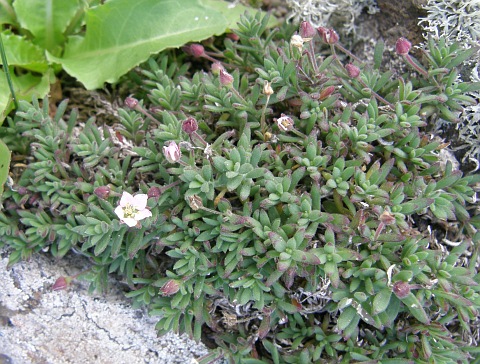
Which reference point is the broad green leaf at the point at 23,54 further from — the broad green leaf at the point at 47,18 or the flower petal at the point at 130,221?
the flower petal at the point at 130,221

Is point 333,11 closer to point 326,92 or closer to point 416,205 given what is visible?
point 326,92

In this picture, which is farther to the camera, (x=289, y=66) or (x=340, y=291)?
(x=289, y=66)

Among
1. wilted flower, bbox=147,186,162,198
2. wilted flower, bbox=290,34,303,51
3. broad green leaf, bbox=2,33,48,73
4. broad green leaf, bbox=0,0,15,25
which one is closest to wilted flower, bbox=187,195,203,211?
wilted flower, bbox=147,186,162,198

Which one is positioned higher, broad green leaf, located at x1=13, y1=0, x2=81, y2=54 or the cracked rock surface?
broad green leaf, located at x1=13, y1=0, x2=81, y2=54

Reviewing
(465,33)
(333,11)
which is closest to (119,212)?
(333,11)

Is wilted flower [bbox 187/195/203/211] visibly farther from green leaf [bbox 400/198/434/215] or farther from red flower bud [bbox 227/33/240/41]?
red flower bud [bbox 227/33/240/41]

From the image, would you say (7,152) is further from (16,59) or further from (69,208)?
(16,59)

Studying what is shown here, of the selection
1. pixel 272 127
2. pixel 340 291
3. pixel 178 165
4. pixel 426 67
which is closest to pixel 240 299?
pixel 340 291
